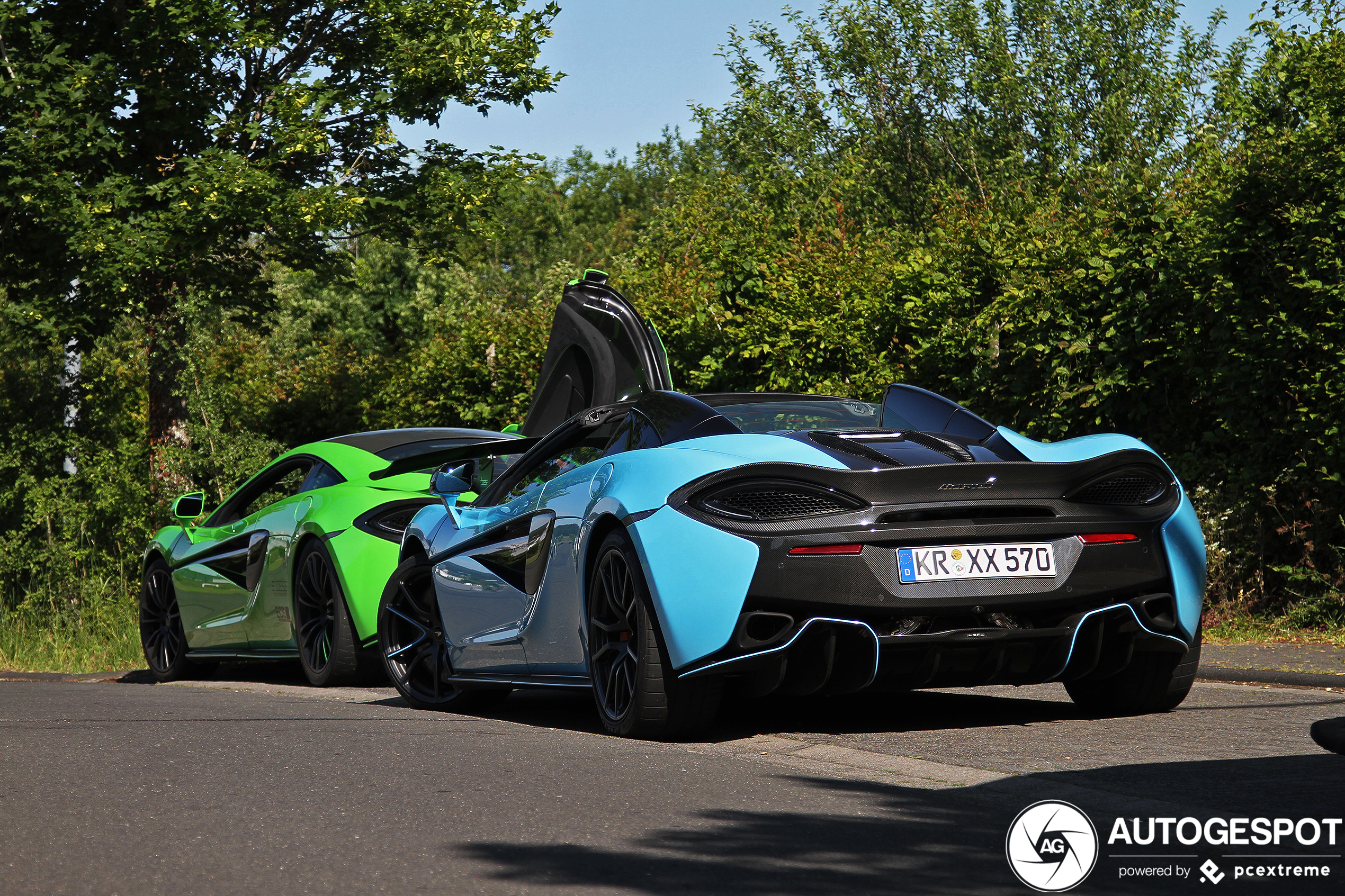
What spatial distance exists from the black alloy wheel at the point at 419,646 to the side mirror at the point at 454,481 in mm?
360

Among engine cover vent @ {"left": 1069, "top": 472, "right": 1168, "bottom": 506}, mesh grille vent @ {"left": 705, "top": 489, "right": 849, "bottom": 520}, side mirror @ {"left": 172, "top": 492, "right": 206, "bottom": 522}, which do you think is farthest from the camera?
side mirror @ {"left": 172, "top": 492, "right": 206, "bottom": 522}

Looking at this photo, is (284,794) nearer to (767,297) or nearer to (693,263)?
(767,297)

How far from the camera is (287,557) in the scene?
8820 mm

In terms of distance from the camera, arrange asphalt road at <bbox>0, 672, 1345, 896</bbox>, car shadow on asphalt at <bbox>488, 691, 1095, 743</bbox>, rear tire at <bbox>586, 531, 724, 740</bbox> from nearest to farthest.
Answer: asphalt road at <bbox>0, 672, 1345, 896</bbox>
rear tire at <bbox>586, 531, 724, 740</bbox>
car shadow on asphalt at <bbox>488, 691, 1095, 743</bbox>

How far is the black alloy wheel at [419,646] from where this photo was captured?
7121 millimetres

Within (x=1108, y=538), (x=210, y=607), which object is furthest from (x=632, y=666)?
(x=210, y=607)

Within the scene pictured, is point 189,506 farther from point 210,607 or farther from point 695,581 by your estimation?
point 695,581

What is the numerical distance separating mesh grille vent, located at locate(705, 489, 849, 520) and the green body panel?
3.49 meters

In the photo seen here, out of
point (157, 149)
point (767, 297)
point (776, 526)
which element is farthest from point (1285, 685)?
point (157, 149)

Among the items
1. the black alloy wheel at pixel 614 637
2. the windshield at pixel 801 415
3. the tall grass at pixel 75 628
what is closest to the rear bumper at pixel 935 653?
the black alloy wheel at pixel 614 637

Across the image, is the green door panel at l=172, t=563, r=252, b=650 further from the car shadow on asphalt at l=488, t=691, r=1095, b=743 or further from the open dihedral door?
the car shadow on asphalt at l=488, t=691, r=1095, b=743

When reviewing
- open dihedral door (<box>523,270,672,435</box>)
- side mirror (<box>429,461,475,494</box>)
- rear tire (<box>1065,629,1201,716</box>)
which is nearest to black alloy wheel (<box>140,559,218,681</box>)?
open dihedral door (<box>523,270,672,435</box>)

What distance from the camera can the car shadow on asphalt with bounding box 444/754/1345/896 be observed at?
10.4 feet

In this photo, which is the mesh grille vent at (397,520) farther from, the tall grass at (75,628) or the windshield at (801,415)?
the tall grass at (75,628)
